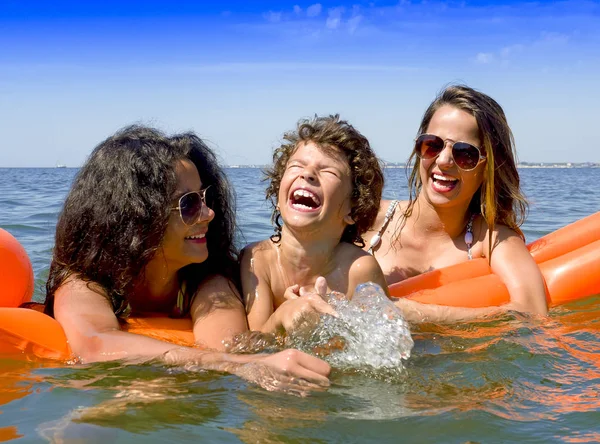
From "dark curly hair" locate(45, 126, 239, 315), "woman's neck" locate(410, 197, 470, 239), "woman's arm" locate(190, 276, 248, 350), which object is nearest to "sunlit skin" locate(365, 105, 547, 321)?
"woman's neck" locate(410, 197, 470, 239)

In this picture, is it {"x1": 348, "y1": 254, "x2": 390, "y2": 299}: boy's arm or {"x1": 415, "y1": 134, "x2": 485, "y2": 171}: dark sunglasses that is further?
{"x1": 415, "y1": 134, "x2": 485, "y2": 171}: dark sunglasses

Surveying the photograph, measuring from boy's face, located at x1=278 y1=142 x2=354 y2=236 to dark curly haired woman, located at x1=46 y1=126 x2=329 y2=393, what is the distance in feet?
1.30

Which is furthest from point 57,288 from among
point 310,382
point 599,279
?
point 599,279

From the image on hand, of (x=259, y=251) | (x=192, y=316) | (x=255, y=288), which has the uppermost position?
(x=259, y=251)

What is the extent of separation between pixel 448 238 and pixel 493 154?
27.4 inches

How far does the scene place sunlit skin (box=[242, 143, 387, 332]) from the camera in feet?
12.2

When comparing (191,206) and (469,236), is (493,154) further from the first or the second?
(191,206)

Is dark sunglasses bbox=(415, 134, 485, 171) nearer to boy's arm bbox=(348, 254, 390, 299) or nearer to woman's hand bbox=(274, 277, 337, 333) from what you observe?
boy's arm bbox=(348, 254, 390, 299)

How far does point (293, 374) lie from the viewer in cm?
277

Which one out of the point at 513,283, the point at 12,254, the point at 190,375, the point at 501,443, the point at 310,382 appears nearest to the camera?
the point at 501,443

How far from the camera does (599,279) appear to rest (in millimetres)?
4719

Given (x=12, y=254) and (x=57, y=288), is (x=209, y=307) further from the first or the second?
(x=12, y=254)

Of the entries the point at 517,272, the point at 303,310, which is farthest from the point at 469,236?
the point at 303,310

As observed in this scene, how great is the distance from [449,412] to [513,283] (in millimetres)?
1969
